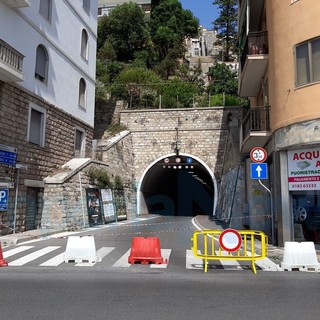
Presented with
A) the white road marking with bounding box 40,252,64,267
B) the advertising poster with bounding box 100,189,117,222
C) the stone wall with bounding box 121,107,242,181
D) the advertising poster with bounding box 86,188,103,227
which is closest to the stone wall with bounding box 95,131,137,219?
the stone wall with bounding box 121,107,242,181

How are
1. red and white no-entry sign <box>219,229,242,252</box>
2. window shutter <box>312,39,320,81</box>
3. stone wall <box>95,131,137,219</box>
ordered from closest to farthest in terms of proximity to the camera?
red and white no-entry sign <box>219,229,242,252</box>, window shutter <box>312,39,320,81</box>, stone wall <box>95,131,137,219</box>

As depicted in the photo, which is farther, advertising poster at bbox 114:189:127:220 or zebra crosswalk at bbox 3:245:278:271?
advertising poster at bbox 114:189:127:220

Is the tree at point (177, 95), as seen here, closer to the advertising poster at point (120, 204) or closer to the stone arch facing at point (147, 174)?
the stone arch facing at point (147, 174)

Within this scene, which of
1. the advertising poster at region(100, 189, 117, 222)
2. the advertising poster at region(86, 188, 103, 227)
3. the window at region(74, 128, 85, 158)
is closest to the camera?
the advertising poster at region(86, 188, 103, 227)

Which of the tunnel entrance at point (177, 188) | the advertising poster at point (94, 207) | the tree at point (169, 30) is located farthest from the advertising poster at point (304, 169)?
the tree at point (169, 30)

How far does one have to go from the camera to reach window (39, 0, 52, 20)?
744 inches

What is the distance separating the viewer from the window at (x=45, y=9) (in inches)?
744

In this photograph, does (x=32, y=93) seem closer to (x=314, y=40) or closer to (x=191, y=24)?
(x=314, y=40)

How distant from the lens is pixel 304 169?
39.7ft

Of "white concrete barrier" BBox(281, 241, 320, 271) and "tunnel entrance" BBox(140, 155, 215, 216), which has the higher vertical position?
"tunnel entrance" BBox(140, 155, 215, 216)

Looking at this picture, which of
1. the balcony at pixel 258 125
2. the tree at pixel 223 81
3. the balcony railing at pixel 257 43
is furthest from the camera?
the tree at pixel 223 81

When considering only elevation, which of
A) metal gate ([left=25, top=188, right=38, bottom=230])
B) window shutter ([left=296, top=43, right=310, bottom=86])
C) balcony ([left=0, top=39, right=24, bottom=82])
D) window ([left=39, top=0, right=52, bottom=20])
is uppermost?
window ([left=39, top=0, right=52, bottom=20])

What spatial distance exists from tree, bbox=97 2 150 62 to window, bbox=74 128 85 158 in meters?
28.5

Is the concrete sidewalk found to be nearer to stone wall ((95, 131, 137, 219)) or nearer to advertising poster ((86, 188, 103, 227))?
advertising poster ((86, 188, 103, 227))
